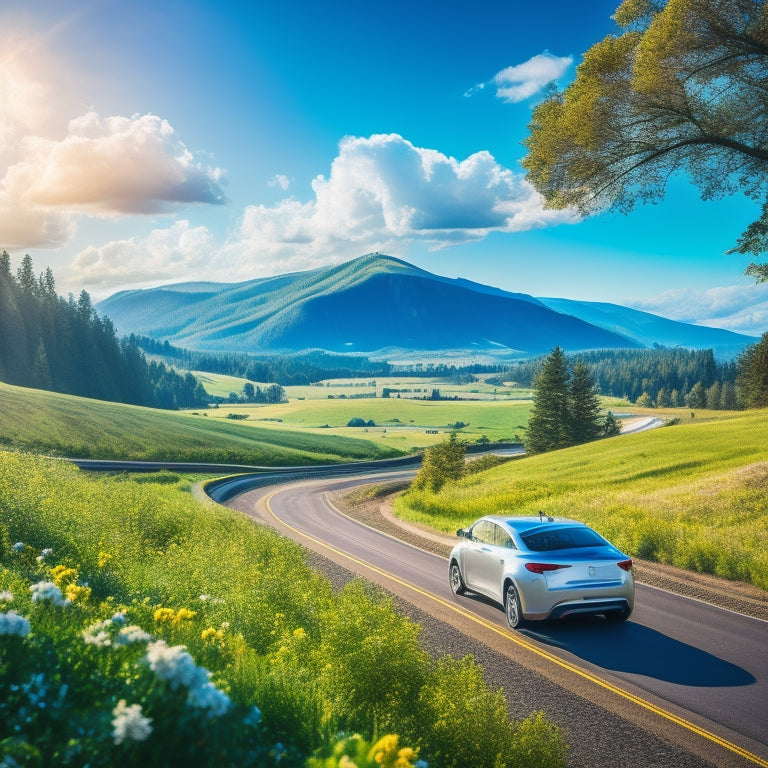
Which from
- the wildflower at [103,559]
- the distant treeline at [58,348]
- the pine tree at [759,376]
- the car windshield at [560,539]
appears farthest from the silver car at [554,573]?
the distant treeline at [58,348]

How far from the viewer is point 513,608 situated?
39.8ft

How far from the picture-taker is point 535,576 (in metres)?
11.6

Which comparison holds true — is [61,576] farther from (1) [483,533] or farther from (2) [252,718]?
(1) [483,533]

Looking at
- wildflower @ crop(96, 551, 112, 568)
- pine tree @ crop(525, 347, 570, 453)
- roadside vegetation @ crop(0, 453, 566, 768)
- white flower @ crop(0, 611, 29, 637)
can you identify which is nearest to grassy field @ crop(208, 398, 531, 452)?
pine tree @ crop(525, 347, 570, 453)

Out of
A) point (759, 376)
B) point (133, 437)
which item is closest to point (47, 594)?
point (133, 437)

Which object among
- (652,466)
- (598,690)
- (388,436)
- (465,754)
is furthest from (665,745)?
(388,436)

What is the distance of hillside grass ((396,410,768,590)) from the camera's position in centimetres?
1793

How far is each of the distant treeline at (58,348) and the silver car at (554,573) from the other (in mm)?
102766

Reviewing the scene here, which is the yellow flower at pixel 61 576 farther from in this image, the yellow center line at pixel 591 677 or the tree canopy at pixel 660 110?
the tree canopy at pixel 660 110

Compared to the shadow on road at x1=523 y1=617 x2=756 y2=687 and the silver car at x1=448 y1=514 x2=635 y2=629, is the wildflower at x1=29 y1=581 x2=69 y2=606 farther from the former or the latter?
the silver car at x1=448 y1=514 x2=635 y2=629

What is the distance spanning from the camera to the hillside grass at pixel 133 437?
5422 cm

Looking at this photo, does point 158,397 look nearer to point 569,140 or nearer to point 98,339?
point 98,339

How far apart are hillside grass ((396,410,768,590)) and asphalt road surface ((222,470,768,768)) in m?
3.42

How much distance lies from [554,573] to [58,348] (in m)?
115
